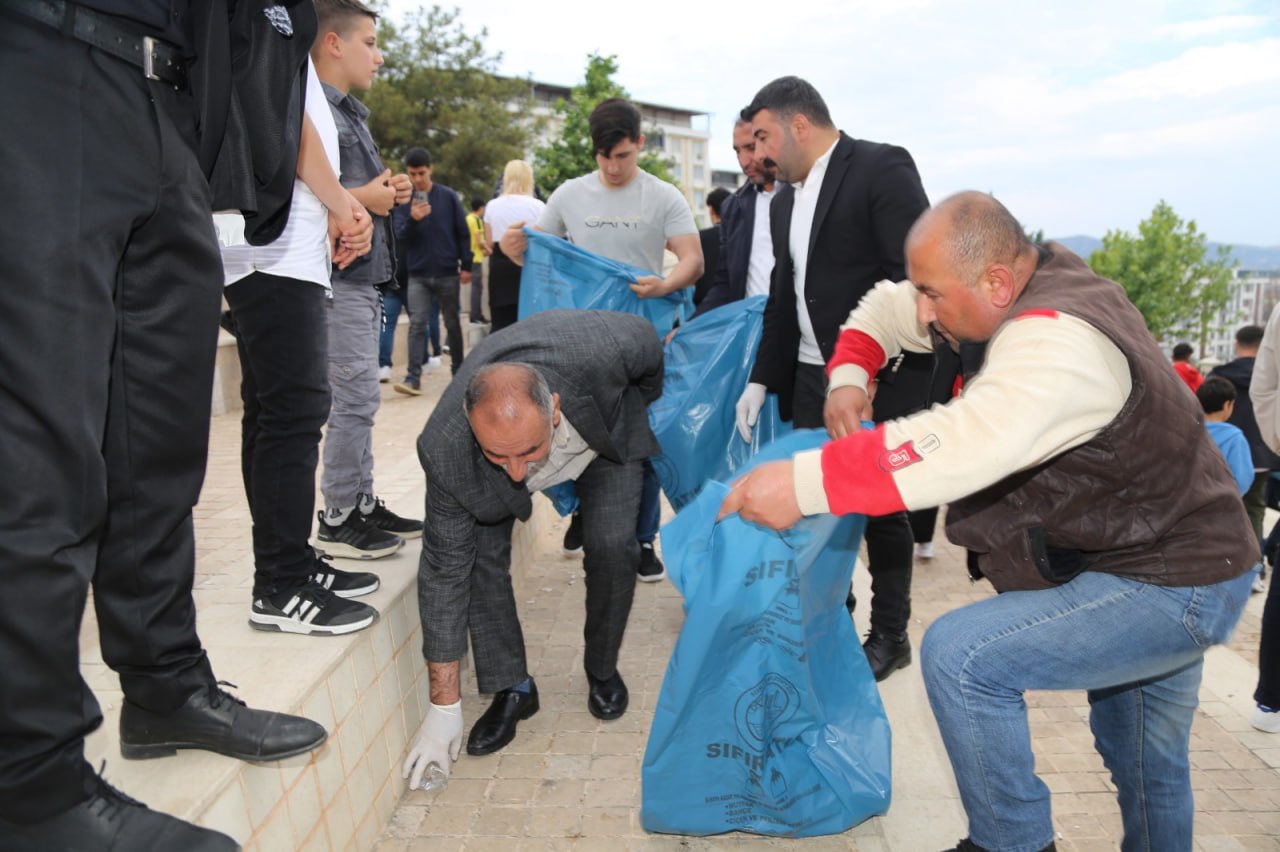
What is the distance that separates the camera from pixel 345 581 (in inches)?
97.5

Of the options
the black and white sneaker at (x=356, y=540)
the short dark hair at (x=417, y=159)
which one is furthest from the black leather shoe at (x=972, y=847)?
the short dark hair at (x=417, y=159)

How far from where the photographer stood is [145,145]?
1.36m

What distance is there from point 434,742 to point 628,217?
2.32 metres

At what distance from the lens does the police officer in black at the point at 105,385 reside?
1.20 meters

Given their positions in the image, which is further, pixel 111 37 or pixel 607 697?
pixel 607 697

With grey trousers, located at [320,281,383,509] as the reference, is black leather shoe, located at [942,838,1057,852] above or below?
below

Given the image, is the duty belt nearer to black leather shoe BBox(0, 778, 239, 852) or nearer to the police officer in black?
the police officer in black

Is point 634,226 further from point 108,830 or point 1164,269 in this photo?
point 1164,269

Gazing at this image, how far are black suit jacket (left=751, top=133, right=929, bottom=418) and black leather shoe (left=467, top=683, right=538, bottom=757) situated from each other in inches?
59.9

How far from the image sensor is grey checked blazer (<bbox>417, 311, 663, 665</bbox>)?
7.71 feet

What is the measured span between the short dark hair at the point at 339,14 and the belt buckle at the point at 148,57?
133cm

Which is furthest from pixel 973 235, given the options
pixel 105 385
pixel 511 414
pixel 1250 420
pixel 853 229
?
pixel 1250 420

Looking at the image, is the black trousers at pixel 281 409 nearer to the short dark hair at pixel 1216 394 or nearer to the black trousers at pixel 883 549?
the black trousers at pixel 883 549

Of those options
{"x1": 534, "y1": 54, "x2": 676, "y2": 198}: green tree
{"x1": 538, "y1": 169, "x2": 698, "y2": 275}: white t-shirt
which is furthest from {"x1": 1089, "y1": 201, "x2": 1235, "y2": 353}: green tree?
{"x1": 538, "y1": 169, "x2": 698, "y2": 275}: white t-shirt
